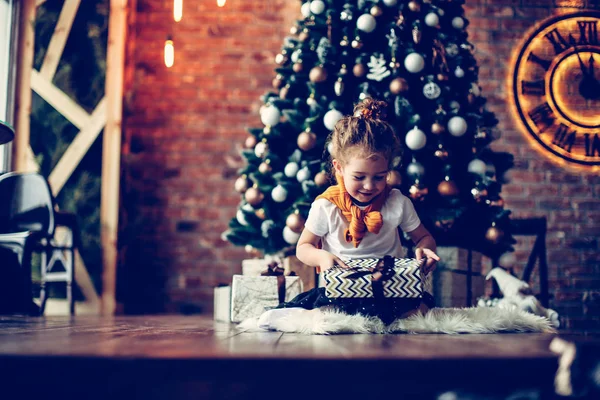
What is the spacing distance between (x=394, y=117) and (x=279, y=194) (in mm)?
587

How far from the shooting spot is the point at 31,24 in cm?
371

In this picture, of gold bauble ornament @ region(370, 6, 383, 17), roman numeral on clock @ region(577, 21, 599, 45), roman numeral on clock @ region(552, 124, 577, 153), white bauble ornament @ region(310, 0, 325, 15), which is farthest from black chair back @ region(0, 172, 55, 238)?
roman numeral on clock @ region(577, 21, 599, 45)

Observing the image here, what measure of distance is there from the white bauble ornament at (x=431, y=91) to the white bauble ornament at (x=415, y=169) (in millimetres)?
A: 296

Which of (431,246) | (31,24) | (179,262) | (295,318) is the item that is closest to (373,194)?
(431,246)

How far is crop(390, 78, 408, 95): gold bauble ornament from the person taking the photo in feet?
7.63

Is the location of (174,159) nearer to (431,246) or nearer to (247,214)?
(247,214)

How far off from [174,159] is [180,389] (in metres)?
3.16

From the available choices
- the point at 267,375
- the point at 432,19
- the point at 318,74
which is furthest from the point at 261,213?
the point at 267,375

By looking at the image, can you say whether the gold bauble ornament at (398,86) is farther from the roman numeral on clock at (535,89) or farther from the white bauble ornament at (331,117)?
the roman numeral on clock at (535,89)

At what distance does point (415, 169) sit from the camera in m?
2.31

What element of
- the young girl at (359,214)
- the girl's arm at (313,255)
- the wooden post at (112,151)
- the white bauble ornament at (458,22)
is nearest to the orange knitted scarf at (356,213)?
the young girl at (359,214)

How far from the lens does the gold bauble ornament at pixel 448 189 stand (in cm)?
230

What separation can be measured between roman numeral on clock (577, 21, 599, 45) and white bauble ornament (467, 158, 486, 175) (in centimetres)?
202

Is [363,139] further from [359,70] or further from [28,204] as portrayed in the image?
[28,204]
